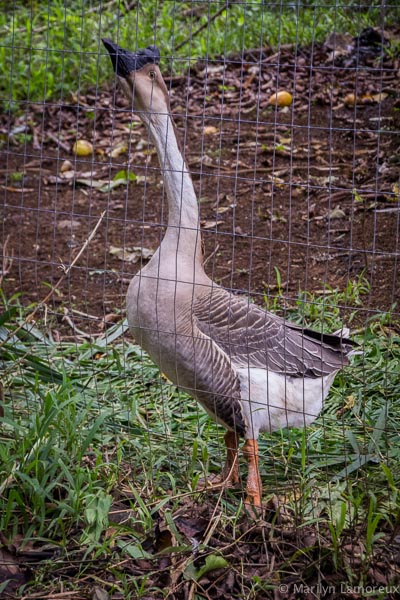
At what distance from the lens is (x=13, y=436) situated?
12.1 ft

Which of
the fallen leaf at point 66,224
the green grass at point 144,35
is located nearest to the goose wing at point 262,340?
the fallen leaf at point 66,224

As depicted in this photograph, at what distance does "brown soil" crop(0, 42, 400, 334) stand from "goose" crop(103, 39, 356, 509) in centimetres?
101

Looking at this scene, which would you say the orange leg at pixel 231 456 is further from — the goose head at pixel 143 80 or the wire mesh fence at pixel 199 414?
the goose head at pixel 143 80

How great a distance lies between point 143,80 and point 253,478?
1.89m

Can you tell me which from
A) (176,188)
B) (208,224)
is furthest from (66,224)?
(176,188)

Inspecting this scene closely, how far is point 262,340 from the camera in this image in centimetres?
363

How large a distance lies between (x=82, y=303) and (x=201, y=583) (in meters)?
2.82

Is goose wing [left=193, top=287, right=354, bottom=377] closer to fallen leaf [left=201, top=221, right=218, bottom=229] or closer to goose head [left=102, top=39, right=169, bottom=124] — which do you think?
goose head [left=102, top=39, right=169, bottom=124]

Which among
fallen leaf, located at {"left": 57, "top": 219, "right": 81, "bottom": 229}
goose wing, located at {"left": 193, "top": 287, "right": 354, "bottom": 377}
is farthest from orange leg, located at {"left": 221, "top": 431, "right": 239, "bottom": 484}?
fallen leaf, located at {"left": 57, "top": 219, "right": 81, "bottom": 229}

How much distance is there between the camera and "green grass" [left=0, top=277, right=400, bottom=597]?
3090 millimetres

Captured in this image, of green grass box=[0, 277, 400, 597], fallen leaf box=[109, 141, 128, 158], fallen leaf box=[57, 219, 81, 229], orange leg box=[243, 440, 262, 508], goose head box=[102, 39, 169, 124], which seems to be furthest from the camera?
fallen leaf box=[109, 141, 128, 158]

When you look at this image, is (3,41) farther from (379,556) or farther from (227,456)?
(379,556)

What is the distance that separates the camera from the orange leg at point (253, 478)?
3.34 metres

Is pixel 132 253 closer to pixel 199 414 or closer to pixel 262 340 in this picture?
pixel 199 414
